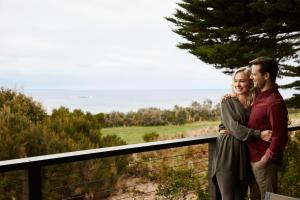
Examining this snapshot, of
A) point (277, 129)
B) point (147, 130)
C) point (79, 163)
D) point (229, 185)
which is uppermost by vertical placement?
point (277, 129)

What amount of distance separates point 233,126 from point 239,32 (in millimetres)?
5485

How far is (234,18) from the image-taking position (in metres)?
7.92

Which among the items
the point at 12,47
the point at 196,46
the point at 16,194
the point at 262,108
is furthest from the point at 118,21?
the point at 262,108

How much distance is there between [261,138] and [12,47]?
37.9 m

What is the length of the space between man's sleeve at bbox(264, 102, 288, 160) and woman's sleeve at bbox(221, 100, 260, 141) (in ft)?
0.44

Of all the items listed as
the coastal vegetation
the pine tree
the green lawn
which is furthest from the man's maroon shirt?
the green lawn

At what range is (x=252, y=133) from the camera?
2863 mm

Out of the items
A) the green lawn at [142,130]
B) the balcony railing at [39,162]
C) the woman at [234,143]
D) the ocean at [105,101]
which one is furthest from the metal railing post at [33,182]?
the green lawn at [142,130]

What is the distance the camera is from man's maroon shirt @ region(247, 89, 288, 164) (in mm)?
2760

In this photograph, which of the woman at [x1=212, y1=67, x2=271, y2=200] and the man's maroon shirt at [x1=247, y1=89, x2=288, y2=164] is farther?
the woman at [x1=212, y1=67, x2=271, y2=200]

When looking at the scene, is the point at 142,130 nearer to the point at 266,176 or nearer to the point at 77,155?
the point at 266,176

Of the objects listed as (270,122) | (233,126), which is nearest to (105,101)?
(233,126)

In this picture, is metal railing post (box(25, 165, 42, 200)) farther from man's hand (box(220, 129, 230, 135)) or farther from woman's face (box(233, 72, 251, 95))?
woman's face (box(233, 72, 251, 95))

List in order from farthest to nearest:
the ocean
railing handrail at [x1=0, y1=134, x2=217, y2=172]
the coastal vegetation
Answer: the ocean < the coastal vegetation < railing handrail at [x1=0, y1=134, x2=217, y2=172]
